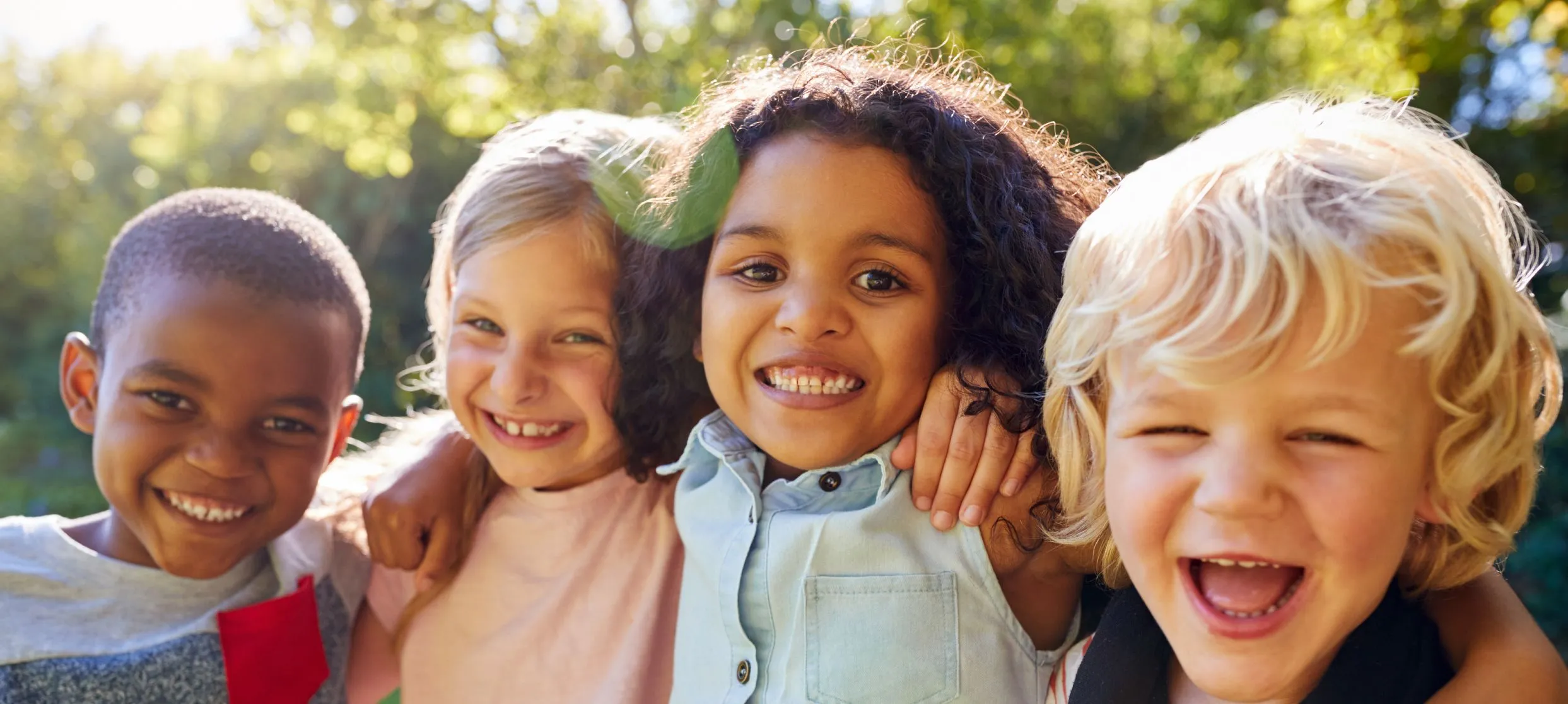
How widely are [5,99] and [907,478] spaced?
9.55m

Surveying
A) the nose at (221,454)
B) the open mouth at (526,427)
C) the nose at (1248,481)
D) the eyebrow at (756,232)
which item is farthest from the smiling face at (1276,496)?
the nose at (221,454)

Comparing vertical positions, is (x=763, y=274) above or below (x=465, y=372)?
above

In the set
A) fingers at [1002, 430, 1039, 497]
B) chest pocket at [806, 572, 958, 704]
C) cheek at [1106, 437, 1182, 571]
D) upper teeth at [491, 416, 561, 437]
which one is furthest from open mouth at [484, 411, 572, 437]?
cheek at [1106, 437, 1182, 571]

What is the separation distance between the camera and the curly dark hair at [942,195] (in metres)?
1.96

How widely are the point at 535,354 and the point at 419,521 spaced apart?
0.46 m

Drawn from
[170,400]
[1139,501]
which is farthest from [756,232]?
[170,400]

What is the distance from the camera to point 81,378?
7.45 ft

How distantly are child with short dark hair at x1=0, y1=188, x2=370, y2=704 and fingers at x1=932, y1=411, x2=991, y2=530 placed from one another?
1223mm

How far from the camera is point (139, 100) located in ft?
27.1

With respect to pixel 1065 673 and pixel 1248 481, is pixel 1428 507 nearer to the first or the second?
pixel 1248 481

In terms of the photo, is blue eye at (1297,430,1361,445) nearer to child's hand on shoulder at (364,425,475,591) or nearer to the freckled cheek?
the freckled cheek

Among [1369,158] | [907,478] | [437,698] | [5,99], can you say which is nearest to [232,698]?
[437,698]

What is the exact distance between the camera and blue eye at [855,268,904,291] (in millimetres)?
1936

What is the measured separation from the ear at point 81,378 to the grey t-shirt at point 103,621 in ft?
0.69
